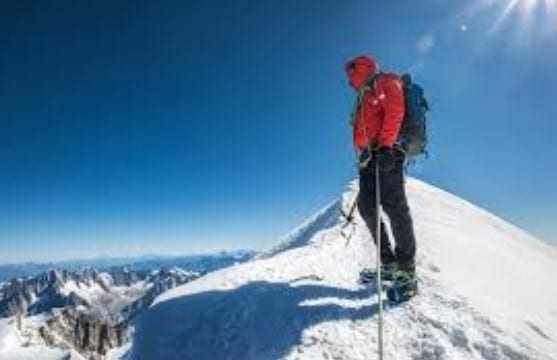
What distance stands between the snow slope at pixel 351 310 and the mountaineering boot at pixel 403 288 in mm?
230

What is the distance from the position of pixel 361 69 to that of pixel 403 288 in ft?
13.5

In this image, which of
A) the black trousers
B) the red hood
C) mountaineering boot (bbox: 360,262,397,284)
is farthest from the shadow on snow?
the red hood

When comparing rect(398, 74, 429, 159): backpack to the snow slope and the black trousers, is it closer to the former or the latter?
the black trousers

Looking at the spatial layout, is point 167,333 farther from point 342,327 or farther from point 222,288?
point 342,327

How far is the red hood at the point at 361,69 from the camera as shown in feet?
37.2

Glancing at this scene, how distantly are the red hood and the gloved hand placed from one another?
52.6 inches

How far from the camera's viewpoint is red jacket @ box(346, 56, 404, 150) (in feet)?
35.7

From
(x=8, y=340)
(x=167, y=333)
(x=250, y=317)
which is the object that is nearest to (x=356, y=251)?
(x=250, y=317)

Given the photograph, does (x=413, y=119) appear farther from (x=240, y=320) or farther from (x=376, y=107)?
(x=240, y=320)

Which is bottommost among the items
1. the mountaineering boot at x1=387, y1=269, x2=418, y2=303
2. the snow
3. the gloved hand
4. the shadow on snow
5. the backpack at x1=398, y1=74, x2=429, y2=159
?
the snow

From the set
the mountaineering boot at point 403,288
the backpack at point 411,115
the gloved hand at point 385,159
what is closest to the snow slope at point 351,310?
the mountaineering boot at point 403,288

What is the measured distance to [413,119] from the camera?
1133 centimetres

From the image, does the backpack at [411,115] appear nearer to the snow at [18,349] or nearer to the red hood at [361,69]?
the red hood at [361,69]

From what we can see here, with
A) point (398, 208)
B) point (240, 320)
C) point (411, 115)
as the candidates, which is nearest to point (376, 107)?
point (411, 115)
